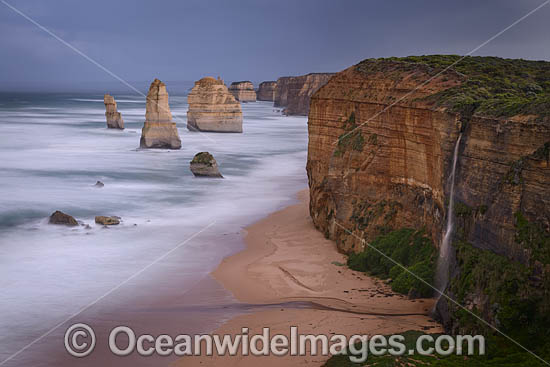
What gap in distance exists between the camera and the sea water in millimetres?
17453

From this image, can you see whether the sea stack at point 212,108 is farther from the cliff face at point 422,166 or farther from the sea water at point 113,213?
the cliff face at point 422,166

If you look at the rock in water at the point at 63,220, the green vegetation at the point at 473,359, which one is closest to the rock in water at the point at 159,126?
the rock in water at the point at 63,220

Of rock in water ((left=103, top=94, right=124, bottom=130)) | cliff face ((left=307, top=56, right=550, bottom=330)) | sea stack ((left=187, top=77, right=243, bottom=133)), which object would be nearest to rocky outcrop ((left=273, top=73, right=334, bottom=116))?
sea stack ((left=187, top=77, right=243, bottom=133))

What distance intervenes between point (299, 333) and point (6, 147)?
52.8 m

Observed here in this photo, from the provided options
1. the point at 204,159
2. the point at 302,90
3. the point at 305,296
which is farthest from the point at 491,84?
the point at 302,90

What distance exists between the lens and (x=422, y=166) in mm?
16859

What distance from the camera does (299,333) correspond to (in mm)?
13438

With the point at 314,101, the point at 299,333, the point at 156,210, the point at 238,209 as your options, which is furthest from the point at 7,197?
the point at 299,333

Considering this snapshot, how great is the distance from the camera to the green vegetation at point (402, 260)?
51.0 feet

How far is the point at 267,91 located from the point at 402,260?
16649 cm

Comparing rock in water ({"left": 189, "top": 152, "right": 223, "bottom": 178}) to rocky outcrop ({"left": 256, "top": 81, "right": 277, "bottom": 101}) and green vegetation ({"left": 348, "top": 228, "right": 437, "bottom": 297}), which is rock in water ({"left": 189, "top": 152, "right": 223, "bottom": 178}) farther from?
rocky outcrop ({"left": 256, "top": 81, "right": 277, "bottom": 101})

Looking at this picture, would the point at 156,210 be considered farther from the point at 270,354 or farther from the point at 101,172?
the point at 270,354

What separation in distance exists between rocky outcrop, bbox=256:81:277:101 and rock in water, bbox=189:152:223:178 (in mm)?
140731

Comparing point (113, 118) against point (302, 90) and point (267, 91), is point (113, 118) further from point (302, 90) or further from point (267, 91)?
point (267, 91)
